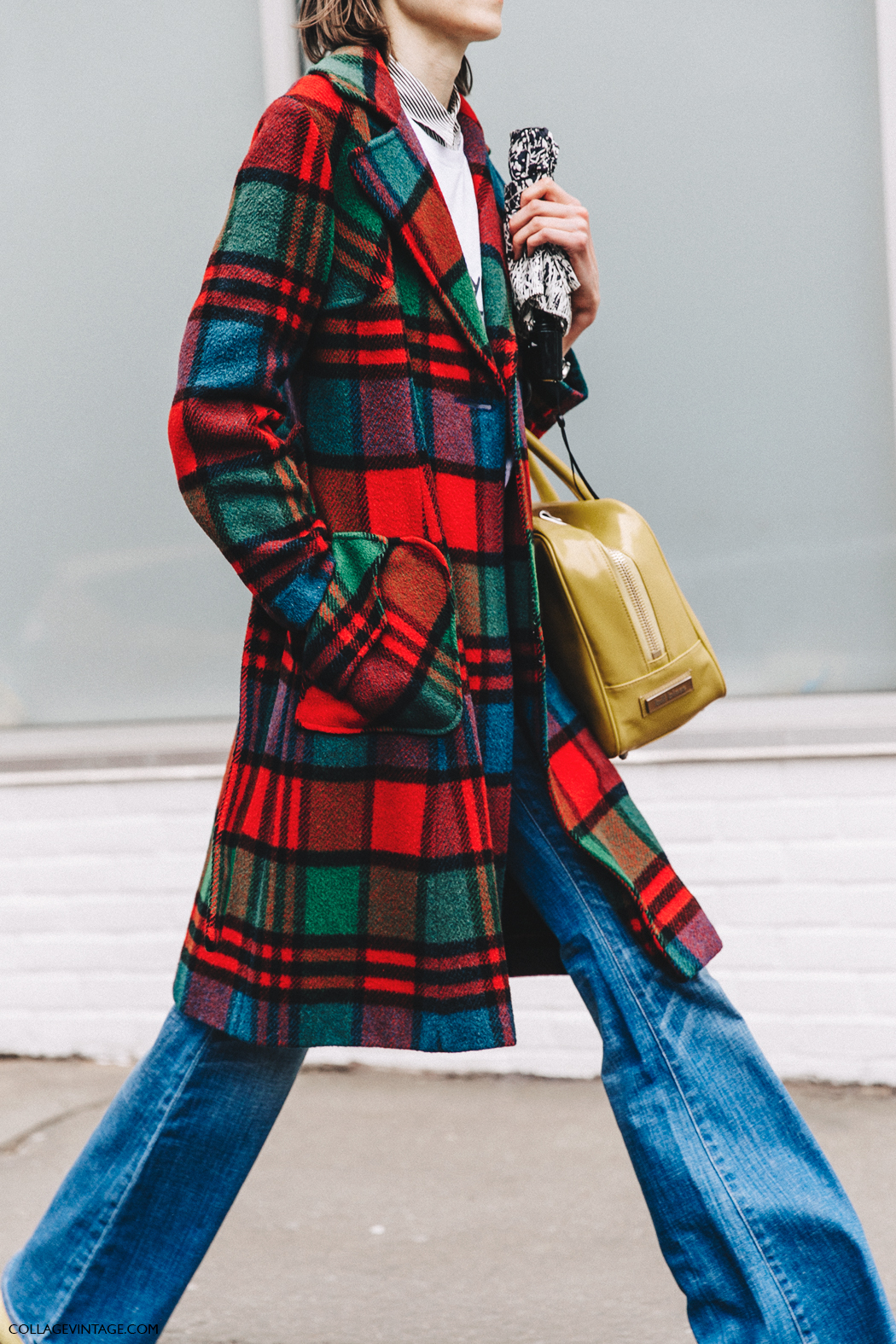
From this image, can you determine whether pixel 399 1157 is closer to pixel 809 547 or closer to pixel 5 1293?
pixel 5 1293

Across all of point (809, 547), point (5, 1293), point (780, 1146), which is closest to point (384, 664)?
point (780, 1146)

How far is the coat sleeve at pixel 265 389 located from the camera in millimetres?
1374

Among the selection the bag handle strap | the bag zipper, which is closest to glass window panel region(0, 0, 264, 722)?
the bag handle strap

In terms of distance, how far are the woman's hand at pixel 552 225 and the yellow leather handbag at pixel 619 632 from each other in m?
0.34

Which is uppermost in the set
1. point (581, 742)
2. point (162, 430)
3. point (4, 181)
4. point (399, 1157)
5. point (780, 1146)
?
point (4, 181)

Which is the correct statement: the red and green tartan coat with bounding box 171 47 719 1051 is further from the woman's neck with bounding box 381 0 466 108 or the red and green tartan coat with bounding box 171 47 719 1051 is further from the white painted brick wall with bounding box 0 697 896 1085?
the white painted brick wall with bounding box 0 697 896 1085

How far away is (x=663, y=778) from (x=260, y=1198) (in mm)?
1195

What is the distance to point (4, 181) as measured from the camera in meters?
3.31

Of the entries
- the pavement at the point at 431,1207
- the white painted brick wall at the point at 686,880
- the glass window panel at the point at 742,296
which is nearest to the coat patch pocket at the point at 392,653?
the pavement at the point at 431,1207

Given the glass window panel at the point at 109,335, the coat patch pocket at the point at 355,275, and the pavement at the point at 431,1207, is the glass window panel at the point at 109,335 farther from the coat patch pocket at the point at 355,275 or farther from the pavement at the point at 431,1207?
the coat patch pocket at the point at 355,275

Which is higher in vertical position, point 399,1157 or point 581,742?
point 581,742

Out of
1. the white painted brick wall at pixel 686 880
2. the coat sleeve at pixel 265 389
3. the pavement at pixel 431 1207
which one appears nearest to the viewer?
the coat sleeve at pixel 265 389

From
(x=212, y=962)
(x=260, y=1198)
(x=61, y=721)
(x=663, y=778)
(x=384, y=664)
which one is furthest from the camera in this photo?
(x=61, y=721)

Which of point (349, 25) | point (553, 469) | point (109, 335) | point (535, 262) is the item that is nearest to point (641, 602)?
point (553, 469)
